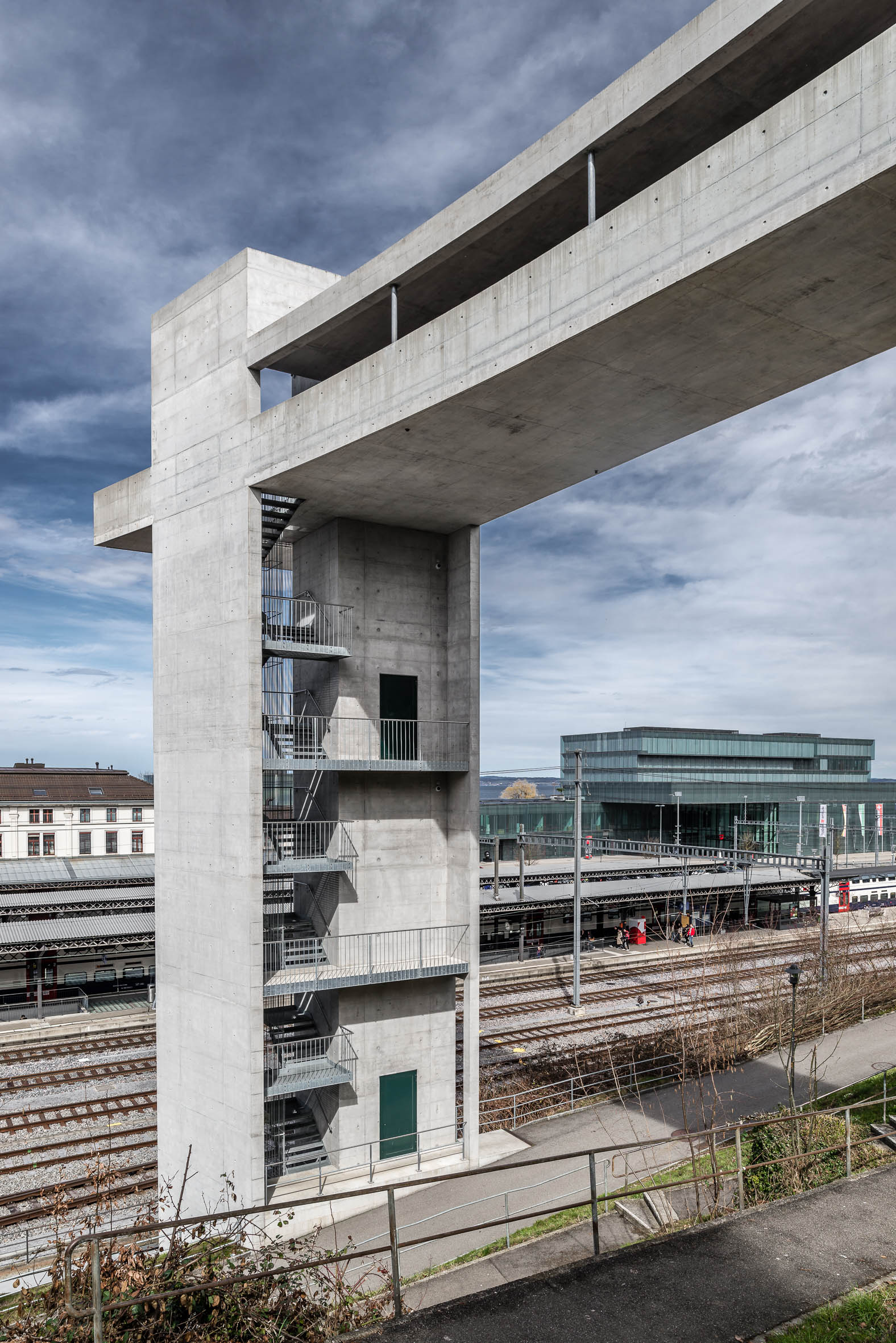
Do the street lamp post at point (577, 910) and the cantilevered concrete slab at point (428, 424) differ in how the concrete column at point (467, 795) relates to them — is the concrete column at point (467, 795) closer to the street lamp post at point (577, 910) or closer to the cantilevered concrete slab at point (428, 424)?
the cantilevered concrete slab at point (428, 424)

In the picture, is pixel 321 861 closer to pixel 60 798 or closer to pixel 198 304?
pixel 198 304

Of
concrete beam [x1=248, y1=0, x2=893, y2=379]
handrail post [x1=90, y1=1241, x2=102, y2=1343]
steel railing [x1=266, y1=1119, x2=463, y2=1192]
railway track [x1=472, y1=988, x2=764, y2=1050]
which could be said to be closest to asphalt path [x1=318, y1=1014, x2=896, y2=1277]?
Result: steel railing [x1=266, y1=1119, x2=463, y2=1192]

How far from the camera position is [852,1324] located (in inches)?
280

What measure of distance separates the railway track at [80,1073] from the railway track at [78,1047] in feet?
4.25

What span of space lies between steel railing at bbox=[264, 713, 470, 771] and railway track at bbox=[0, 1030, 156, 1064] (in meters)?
15.5

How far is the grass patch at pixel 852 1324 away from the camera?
22.6 feet

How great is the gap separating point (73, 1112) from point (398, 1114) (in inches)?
375

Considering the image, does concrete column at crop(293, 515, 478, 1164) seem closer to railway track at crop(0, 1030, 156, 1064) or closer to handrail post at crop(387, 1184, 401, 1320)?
handrail post at crop(387, 1184, 401, 1320)

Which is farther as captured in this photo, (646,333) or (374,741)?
(374,741)

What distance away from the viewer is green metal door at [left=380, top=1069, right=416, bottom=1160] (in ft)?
60.8

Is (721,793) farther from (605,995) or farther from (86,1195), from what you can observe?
(86,1195)

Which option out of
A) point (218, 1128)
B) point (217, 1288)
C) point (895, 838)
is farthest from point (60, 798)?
point (895, 838)

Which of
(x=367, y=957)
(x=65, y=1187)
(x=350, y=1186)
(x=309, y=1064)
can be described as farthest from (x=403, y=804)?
(x=65, y=1187)

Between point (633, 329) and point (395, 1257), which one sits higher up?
point (633, 329)
